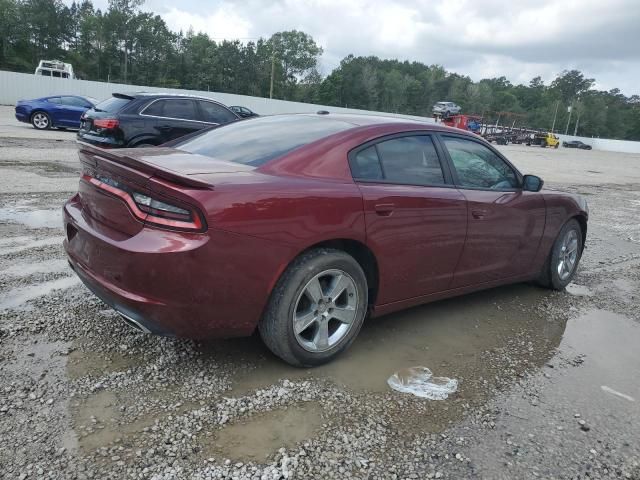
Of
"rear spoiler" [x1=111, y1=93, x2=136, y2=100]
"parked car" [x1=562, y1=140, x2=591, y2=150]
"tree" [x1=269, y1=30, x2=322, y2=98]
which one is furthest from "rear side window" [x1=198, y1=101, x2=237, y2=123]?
"tree" [x1=269, y1=30, x2=322, y2=98]

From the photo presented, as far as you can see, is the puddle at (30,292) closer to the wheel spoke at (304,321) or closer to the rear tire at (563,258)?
the wheel spoke at (304,321)

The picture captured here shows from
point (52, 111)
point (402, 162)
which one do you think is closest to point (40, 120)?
point (52, 111)

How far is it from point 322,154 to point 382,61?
127 m

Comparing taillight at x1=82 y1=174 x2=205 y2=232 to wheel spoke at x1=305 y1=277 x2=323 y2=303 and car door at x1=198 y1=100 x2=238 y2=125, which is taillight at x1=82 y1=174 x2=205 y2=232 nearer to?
wheel spoke at x1=305 y1=277 x2=323 y2=303

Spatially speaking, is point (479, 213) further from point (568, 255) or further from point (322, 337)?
point (568, 255)

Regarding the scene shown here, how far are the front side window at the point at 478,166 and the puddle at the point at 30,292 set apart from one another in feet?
10.6

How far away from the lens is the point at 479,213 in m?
3.95

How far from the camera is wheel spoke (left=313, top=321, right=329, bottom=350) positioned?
3.15 meters

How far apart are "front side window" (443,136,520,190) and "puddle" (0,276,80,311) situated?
3.23 metres

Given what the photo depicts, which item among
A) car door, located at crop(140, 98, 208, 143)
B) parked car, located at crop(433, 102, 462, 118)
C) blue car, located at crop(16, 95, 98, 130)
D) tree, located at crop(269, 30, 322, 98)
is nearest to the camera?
car door, located at crop(140, 98, 208, 143)

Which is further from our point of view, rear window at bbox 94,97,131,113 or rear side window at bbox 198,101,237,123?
rear side window at bbox 198,101,237,123

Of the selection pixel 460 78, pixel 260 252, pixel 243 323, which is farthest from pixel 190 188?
pixel 460 78

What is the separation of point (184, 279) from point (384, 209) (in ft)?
4.48

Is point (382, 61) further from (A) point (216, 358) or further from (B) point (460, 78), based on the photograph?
(A) point (216, 358)
